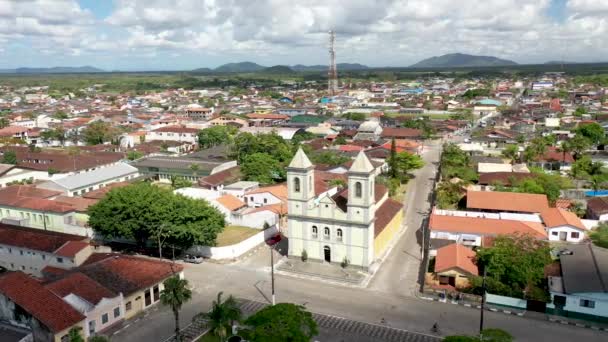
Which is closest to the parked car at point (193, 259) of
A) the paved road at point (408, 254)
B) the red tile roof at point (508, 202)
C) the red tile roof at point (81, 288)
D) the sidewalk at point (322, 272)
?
the sidewalk at point (322, 272)

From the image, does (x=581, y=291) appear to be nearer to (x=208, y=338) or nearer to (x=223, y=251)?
(x=208, y=338)

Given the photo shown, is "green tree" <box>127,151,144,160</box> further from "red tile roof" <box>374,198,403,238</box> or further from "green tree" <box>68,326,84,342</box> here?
"green tree" <box>68,326,84,342</box>

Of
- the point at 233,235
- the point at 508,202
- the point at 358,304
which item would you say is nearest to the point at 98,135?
the point at 233,235

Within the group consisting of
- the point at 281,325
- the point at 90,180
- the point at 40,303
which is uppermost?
the point at 281,325

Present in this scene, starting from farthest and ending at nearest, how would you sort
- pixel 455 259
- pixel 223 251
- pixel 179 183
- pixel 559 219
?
1. pixel 179 183
2. pixel 559 219
3. pixel 223 251
4. pixel 455 259

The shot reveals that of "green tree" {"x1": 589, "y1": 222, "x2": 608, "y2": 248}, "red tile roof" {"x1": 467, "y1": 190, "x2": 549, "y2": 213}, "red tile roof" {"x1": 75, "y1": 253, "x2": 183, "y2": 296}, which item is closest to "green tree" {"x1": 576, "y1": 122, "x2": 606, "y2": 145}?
"red tile roof" {"x1": 467, "y1": 190, "x2": 549, "y2": 213}

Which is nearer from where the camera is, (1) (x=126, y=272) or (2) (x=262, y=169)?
(1) (x=126, y=272)

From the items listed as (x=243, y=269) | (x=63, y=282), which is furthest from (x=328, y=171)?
(x=63, y=282)
